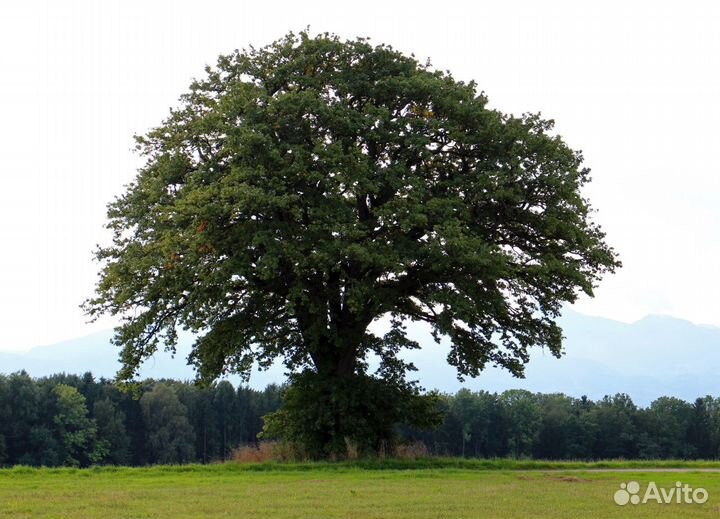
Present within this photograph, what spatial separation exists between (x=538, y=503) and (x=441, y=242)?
1122cm

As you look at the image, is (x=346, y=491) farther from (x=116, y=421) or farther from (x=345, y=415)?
(x=116, y=421)

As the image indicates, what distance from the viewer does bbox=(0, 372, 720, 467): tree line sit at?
3221 inches

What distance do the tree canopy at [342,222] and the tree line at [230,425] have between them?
46823 millimetres

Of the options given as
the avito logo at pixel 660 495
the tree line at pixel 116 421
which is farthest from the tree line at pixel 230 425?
the avito logo at pixel 660 495

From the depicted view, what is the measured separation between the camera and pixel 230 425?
11106 centimetres

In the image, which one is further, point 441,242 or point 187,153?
point 187,153

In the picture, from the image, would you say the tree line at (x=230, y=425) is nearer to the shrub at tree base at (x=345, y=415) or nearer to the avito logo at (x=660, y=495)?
the shrub at tree base at (x=345, y=415)

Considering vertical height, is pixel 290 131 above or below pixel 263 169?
above

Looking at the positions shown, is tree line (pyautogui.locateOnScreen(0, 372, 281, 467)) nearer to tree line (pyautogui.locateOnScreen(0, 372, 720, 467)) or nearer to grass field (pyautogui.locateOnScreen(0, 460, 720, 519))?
tree line (pyautogui.locateOnScreen(0, 372, 720, 467))

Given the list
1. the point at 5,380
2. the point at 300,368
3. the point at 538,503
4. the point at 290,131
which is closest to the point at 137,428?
the point at 5,380

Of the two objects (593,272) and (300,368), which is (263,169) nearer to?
(300,368)

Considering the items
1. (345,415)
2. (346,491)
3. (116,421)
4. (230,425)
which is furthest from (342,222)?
(230,425)

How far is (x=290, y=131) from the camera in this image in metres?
28.8

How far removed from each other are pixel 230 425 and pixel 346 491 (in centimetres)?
9554
